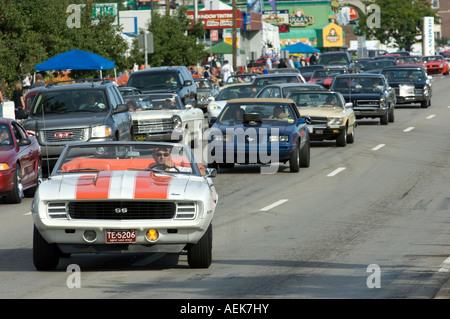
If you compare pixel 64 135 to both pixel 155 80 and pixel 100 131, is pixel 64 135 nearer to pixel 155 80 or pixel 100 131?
pixel 100 131

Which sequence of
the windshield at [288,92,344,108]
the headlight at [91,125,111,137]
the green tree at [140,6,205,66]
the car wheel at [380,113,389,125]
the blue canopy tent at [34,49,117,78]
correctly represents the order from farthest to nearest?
the green tree at [140,6,205,66], the car wheel at [380,113,389,125], the blue canopy tent at [34,49,117,78], the windshield at [288,92,344,108], the headlight at [91,125,111,137]

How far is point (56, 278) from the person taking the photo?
10.6m

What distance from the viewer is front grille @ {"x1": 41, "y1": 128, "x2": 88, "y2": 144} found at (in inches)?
861

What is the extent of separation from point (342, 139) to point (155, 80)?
8904mm

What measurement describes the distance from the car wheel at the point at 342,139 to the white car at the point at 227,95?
4.54m

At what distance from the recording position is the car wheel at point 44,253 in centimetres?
1081

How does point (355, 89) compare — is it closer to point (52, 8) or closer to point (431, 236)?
point (52, 8)

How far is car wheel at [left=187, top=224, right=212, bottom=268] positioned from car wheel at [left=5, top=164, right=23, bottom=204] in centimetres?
744

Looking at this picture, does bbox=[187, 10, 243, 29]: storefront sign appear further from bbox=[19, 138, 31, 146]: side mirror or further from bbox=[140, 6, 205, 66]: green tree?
bbox=[19, 138, 31, 146]: side mirror

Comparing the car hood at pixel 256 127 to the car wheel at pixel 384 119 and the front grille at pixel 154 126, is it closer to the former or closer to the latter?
the front grille at pixel 154 126

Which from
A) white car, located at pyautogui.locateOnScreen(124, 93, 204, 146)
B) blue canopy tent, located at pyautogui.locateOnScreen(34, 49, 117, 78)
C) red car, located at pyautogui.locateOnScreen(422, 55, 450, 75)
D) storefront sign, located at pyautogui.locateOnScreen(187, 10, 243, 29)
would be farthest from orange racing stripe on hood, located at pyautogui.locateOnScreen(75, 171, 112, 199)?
red car, located at pyautogui.locateOnScreen(422, 55, 450, 75)

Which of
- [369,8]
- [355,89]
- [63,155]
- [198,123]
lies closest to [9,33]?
[198,123]

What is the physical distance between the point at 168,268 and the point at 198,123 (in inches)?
689

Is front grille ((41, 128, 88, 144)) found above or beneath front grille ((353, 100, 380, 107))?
above
